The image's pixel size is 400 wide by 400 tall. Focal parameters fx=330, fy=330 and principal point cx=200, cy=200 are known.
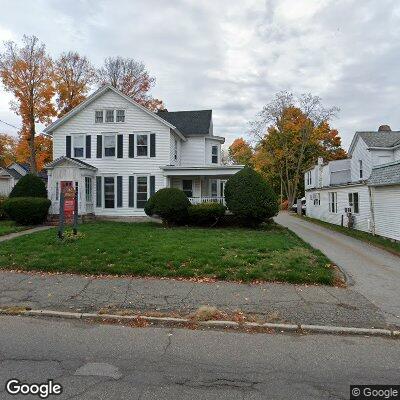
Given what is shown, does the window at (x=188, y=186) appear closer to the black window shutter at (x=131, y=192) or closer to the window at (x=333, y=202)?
the black window shutter at (x=131, y=192)

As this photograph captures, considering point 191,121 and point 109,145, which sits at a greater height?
point 191,121

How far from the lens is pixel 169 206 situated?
17609 millimetres

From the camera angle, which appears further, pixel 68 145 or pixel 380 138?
pixel 380 138

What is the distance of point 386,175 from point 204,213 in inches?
373

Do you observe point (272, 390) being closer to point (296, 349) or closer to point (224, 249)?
point (296, 349)

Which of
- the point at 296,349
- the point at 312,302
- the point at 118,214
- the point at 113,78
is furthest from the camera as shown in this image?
the point at 113,78

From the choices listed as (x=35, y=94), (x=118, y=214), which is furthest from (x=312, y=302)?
(x=35, y=94)

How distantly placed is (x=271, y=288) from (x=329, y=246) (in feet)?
26.0

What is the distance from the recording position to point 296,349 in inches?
185

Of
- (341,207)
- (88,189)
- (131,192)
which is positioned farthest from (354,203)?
(88,189)

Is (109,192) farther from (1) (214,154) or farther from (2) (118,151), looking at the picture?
(1) (214,154)

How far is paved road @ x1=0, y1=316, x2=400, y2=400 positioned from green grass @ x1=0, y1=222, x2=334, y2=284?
122 inches

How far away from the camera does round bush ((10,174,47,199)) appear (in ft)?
64.1

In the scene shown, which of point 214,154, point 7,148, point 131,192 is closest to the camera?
point 131,192
